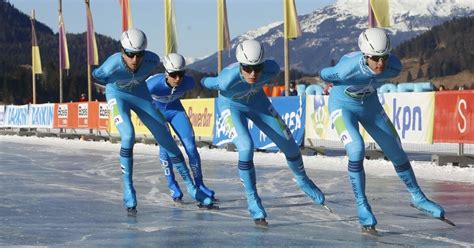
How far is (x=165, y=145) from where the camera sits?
10.3 m

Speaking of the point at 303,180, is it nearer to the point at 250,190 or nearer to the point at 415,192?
the point at 250,190

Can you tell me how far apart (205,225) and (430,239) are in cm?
214

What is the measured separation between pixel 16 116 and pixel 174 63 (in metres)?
33.6

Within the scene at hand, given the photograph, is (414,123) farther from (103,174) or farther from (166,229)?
(166,229)

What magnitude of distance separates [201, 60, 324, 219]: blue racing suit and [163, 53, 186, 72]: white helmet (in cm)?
92

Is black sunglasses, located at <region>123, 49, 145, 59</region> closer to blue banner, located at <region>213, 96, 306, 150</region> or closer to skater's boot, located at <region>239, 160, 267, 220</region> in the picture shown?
skater's boot, located at <region>239, 160, 267, 220</region>

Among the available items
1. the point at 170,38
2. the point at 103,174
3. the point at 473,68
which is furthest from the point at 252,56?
the point at 473,68

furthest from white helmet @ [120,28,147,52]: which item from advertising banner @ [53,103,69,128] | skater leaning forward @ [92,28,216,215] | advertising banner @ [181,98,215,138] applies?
advertising banner @ [53,103,69,128]

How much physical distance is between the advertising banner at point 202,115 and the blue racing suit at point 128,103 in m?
13.7

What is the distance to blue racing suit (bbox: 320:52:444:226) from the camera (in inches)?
302

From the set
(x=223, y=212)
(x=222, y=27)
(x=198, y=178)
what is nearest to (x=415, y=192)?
(x=223, y=212)

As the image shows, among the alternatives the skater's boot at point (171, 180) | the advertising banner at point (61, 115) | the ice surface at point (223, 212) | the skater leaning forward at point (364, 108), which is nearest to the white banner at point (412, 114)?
the ice surface at point (223, 212)

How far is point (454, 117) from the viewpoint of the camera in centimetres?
1598

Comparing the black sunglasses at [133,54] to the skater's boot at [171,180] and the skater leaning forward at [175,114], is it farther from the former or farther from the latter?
the skater's boot at [171,180]
